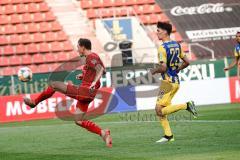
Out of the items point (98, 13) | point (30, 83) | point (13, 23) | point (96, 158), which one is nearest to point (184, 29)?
point (98, 13)

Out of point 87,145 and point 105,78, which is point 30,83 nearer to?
point 105,78

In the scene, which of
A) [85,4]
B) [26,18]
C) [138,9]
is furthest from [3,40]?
[138,9]

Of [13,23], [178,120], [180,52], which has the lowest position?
[178,120]

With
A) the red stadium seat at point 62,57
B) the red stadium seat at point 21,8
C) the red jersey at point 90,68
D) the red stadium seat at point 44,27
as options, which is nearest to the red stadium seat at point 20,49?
the red stadium seat at point 62,57

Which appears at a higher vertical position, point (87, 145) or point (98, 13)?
point (98, 13)

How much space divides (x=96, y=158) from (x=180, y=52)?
332 centimetres

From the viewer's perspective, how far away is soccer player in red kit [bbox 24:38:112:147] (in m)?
13.0

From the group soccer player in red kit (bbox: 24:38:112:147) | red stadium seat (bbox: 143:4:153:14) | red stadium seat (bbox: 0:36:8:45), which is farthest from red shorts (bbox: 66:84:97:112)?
red stadium seat (bbox: 143:4:153:14)

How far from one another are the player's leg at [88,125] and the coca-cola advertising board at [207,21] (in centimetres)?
2241

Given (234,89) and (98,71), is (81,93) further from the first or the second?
(234,89)

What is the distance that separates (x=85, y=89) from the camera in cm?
1326

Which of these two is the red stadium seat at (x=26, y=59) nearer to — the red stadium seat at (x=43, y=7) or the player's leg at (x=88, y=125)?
the red stadium seat at (x=43, y=7)

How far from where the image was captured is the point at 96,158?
11.3 metres

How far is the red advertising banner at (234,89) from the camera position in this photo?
2812 cm
